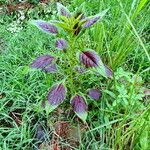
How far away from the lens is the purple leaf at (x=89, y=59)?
5.41 feet

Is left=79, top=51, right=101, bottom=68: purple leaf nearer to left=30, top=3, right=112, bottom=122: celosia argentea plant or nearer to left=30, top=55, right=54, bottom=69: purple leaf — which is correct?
left=30, top=3, right=112, bottom=122: celosia argentea plant

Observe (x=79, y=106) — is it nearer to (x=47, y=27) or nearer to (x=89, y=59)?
(x=89, y=59)

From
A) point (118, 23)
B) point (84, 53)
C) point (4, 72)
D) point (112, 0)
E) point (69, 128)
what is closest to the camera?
point (84, 53)

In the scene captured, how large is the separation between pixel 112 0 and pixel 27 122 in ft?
3.89

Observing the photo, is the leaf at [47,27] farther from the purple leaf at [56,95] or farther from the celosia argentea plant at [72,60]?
the purple leaf at [56,95]

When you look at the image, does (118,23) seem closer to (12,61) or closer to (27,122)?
(12,61)

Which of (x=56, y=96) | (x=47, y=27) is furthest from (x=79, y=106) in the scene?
(x=47, y=27)

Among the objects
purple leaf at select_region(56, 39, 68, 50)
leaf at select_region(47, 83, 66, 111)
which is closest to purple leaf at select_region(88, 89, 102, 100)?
leaf at select_region(47, 83, 66, 111)

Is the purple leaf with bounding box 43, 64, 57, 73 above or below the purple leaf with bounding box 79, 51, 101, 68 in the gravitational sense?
below

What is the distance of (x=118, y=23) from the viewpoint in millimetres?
2342

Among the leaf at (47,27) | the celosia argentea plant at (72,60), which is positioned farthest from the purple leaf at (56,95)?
the leaf at (47,27)

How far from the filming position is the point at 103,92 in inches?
76.9

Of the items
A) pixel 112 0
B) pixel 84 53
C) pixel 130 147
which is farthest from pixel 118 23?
pixel 130 147

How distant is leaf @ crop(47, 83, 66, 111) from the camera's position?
67.8 inches
